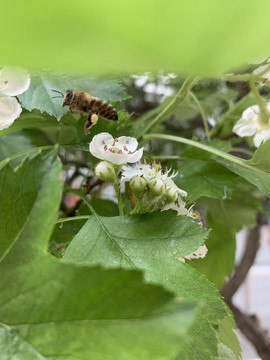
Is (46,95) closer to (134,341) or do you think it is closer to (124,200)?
(124,200)

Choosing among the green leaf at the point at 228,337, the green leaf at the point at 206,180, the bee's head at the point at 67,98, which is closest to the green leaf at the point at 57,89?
the bee's head at the point at 67,98

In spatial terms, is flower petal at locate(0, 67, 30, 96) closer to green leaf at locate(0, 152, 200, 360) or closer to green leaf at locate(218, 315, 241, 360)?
green leaf at locate(0, 152, 200, 360)

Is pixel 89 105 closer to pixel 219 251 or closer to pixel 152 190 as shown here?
pixel 152 190

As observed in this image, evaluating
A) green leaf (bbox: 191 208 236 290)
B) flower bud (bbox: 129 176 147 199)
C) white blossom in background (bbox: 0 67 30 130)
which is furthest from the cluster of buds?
green leaf (bbox: 191 208 236 290)

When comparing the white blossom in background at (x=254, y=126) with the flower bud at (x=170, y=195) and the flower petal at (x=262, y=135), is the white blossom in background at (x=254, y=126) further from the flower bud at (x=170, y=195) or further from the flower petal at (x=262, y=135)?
the flower bud at (x=170, y=195)

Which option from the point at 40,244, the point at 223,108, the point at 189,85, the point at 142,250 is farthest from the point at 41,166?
the point at 223,108

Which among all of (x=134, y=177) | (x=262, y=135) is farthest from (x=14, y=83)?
(x=262, y=135)
